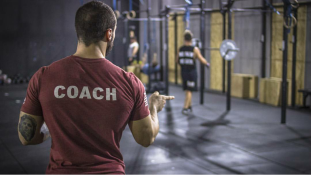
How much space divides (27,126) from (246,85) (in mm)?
7048

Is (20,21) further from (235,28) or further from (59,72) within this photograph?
(59,72)

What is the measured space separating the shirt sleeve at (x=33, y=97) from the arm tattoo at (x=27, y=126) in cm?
3

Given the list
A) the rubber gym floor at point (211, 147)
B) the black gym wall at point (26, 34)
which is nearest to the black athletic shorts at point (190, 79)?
the rubber gym floor at point (211, 147)

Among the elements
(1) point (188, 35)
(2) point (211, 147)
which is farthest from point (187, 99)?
(2) point (211, 147)

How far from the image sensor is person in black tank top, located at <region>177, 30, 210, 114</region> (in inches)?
252

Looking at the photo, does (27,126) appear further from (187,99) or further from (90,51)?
(187,99)

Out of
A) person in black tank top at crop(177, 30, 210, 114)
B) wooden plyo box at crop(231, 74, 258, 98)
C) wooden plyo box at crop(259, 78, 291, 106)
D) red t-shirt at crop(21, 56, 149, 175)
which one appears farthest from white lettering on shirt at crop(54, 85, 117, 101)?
wooden plyo box at crop(231, 74, 258, 98)

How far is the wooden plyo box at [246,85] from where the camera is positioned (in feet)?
25.9

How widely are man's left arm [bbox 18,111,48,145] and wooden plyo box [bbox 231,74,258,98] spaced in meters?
6.95

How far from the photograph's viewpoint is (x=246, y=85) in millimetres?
7965

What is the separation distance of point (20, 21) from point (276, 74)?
739 cm

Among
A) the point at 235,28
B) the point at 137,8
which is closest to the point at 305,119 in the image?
the point at 235,28

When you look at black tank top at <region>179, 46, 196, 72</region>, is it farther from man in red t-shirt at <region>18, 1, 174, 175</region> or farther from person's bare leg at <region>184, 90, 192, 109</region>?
man in red t-shirt at <region>18, 1, 174, 175</region>

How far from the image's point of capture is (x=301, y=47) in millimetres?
6793
